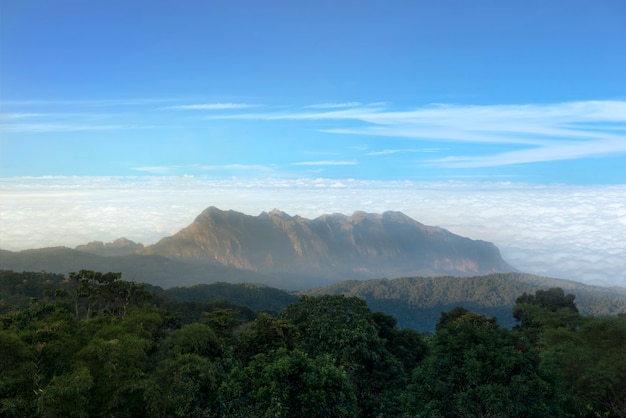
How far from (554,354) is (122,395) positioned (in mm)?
27253

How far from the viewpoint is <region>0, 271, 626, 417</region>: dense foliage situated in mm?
19672

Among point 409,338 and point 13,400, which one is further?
point 409,338

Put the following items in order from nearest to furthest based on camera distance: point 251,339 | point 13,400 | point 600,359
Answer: point 13,400, point 600,359, point 251,339

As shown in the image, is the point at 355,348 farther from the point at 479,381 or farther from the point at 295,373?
the point at 295,373

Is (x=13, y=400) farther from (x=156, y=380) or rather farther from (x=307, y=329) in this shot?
(x=307, y=329)

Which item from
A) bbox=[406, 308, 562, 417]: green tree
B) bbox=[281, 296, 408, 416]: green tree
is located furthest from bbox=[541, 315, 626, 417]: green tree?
bbox=[281, 296, 408, 416]: green tree

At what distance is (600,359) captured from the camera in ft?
93.6

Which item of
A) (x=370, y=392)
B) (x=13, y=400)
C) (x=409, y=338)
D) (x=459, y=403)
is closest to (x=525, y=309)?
(x=409, y=338)

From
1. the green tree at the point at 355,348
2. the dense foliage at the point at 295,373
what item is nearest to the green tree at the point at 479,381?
the dense foliage at the point at 295,373

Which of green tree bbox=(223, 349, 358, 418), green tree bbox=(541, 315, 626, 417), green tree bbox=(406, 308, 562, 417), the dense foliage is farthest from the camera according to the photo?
green tree bbox=(541, 315, 626, 417)

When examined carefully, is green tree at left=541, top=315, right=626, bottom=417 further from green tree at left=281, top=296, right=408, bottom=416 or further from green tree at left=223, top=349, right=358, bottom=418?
green tree at left=223, top=349, right=358, bottom=418

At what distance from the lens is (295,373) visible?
2078 centimetres

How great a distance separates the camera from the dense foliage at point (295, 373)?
19.7 m

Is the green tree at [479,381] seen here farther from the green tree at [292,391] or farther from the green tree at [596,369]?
the green tree at [596,369]
